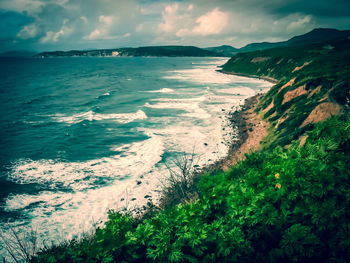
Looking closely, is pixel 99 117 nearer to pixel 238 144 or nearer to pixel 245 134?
pixel 238 144

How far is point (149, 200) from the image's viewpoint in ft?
44.7

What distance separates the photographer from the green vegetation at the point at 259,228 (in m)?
4.28

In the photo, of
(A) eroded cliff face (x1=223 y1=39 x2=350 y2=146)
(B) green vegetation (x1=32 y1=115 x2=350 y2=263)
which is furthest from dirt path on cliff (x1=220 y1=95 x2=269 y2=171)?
(B) green vegetation (x1=32 y1=115 x2=350 y2=263)

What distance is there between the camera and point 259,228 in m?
4.65

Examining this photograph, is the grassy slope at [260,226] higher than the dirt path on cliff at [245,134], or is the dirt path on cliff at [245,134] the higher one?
the grassy slope at [260,226]

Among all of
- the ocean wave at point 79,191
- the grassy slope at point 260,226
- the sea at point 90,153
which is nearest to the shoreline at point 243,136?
the sea at point 90,153

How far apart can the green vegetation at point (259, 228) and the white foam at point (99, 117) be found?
25315 millimetres

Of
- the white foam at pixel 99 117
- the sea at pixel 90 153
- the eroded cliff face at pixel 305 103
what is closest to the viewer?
the sea at pixel 90 153

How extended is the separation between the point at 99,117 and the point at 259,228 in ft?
98.1

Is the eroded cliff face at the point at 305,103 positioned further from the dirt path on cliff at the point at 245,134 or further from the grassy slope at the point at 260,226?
the grassy slope at the point at 260,226

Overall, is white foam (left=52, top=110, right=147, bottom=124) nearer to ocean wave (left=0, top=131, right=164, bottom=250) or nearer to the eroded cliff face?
ocean wave (left=0, top=131, right=164, bottom=250)

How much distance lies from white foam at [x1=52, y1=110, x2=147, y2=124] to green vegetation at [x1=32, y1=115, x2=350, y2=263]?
997 inches

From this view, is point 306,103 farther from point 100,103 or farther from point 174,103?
point 100,103

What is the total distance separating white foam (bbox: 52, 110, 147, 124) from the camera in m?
29.8
